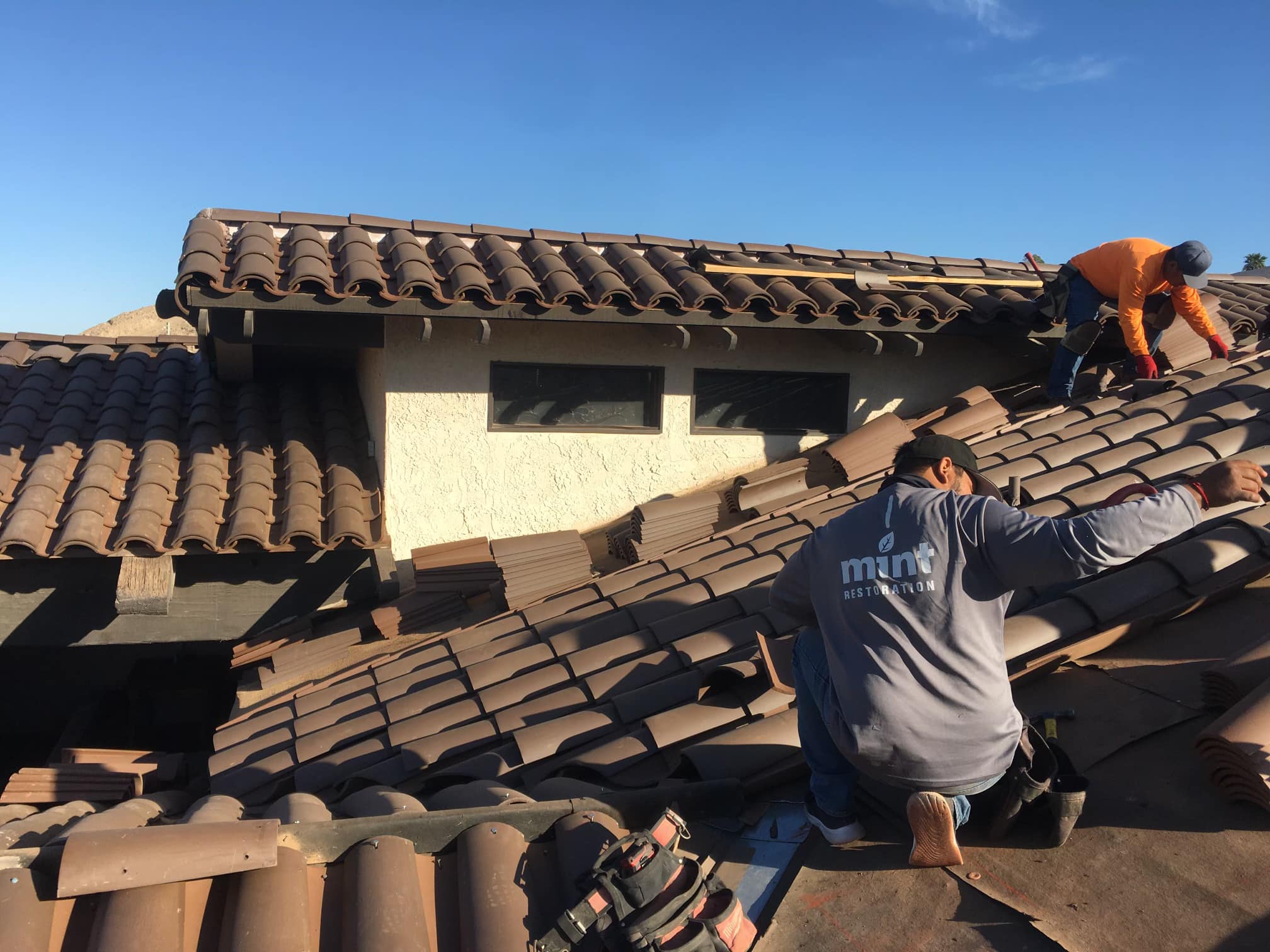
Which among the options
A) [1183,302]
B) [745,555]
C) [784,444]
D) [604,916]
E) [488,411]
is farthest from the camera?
[784,444]

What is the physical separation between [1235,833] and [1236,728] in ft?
1.01

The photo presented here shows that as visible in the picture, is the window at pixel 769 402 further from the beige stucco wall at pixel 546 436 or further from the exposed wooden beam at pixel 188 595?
the exposed wooden beam at pixel 188 595

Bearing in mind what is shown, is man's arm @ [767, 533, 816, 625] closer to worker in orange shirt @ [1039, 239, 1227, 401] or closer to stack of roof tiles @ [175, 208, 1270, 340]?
stack of roof tiles @ [175, 208, 1270, 340]

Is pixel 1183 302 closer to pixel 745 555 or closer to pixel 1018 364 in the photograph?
pixel 1018 364

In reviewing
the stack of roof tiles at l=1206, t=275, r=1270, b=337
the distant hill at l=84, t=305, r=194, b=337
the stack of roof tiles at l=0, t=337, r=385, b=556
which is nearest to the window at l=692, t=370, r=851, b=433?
the stack of roof tiles at l=0, t=337, r=385, b=556

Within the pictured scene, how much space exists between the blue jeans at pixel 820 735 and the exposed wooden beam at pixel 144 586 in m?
5.15

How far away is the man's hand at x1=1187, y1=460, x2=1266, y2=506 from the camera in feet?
9.45

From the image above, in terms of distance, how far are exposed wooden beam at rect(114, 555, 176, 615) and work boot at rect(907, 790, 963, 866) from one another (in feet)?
18.3

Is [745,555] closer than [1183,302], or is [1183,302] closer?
[745,555]

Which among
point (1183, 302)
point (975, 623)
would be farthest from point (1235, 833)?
point (1183, 302)

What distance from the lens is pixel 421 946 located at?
2686mm

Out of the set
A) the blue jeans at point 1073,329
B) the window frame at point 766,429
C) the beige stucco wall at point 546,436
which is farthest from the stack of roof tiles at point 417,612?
the blue jeans at point 1073,329

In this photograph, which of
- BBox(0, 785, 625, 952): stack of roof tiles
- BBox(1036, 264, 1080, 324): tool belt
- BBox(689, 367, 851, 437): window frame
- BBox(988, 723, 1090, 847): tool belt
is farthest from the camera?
BBox(689, 367, 851, 437): window frame

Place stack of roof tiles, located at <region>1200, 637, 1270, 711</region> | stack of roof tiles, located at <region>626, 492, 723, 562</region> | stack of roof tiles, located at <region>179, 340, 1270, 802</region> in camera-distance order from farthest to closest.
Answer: stack of roof tiles, located at <region>626, 492, 723, 562</region>, stack of roof tiles, located at <region>179, 340, 1270, 802</region>, stack of roof tiles, located at <region>1200, 637, 1270, 711</region>
